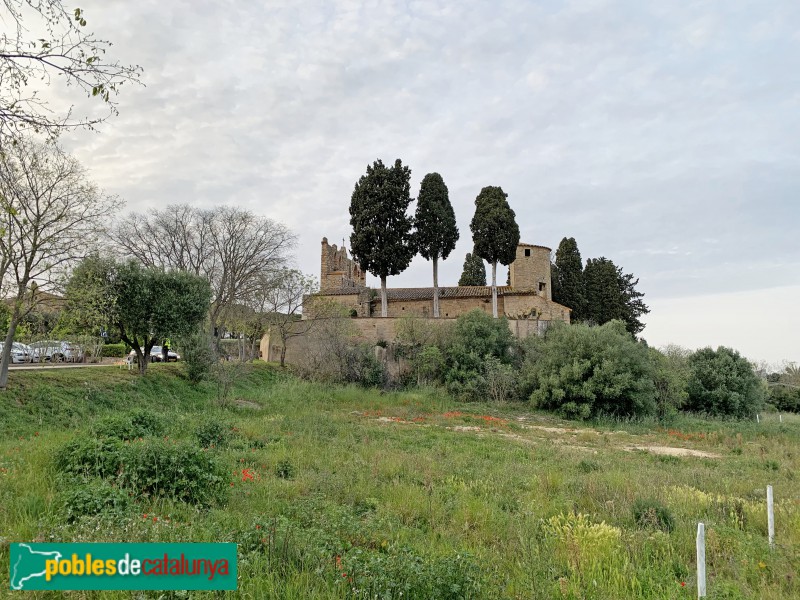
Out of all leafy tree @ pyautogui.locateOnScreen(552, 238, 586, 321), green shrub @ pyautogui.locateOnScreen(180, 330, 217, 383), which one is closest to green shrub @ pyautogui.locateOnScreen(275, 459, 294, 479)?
green shrub @ pyautogui.locateOnScreen(180, 330, 217, 383)

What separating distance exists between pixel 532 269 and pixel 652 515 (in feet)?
106

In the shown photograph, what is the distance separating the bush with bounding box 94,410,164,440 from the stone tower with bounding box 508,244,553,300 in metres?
30.7

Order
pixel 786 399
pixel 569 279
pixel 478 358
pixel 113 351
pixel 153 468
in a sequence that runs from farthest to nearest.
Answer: pixel 569 279, pixel 786 399, pixel 113 351, pixel 478 358, pixel 153 468

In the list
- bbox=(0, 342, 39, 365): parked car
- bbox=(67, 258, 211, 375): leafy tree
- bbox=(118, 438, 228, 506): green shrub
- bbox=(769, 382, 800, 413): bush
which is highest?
bbox=(67, 258, 211, 375): leafy tree

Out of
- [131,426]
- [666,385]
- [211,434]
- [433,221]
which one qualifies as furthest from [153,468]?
[433,221]

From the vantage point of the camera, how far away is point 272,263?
33531 mm

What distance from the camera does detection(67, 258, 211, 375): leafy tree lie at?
18844mm

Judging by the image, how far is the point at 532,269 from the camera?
36812mm

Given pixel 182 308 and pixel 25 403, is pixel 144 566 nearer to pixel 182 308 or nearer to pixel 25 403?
pixel 25 403

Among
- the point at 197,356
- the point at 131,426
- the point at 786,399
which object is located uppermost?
the point at 197,356

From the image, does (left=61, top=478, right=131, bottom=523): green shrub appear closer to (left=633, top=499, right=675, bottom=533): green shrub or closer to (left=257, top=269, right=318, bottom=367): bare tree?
(left=633, top=499, right=675, bottom=533): green shrub


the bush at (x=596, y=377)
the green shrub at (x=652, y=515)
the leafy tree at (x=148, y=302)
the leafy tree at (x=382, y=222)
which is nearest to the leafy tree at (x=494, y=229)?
the leafy tree at (x=382, y=222)

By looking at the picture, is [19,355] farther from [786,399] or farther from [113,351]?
[786,399]

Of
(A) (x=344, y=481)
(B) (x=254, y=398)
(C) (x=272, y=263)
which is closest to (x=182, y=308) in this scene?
(B) (x=254, y=398)
